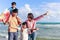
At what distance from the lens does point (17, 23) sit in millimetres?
7492

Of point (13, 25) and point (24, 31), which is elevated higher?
point (13, 25)

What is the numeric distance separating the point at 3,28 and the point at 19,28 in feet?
30.8

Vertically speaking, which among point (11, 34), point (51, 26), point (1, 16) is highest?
point (1, 16)

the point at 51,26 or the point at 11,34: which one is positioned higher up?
the point at 11,34

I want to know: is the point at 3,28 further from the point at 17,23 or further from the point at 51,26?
the point at 17,23

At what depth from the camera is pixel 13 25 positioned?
743 cm

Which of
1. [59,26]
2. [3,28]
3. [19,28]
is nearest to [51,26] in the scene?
[59,26]

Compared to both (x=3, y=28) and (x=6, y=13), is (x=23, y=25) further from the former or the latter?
(x=3, y=28)

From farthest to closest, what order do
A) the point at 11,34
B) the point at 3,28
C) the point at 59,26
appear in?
1. the point at 59,26
2. the point at 3,28
3. the point at 11,34

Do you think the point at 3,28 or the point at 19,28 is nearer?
the point at 19,28

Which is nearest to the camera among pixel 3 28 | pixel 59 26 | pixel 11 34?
pixel 11 34

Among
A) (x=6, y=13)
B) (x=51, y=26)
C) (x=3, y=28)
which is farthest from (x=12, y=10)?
(x=51, y=26)

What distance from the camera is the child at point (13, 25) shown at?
7.35m

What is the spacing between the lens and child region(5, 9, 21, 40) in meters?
7.35
